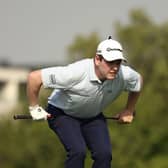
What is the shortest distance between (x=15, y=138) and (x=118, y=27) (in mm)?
10985

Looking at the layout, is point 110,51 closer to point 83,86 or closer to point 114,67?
point 114,67

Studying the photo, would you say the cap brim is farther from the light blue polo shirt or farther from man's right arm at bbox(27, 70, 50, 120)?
man's right arm at bbox(27, 70, 50, 120)

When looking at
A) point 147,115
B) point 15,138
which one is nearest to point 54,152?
point 147,115

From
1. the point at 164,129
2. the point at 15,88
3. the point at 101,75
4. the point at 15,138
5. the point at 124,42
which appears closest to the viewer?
the point at 101,75


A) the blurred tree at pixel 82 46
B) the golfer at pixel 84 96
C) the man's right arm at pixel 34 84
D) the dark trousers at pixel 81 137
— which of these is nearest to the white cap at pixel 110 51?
the golfer at pixel 84 96

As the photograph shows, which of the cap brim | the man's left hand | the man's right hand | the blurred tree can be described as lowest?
the blurred tree

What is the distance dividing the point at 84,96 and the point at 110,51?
2.21ft

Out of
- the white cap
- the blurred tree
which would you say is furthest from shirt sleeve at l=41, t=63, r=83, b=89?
the blurred tree

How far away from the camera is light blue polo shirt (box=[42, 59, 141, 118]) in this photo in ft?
35.6

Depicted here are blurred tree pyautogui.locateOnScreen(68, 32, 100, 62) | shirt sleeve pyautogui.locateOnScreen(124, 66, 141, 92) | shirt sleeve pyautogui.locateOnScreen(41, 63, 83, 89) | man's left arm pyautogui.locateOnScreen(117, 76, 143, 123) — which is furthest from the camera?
blurred tree pyautogui.locateOnScreen(68, 32, 100, 62)

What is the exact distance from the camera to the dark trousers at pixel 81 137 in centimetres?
1086

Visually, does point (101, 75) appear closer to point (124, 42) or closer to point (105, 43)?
point (105, 43)

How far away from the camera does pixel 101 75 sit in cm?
1081

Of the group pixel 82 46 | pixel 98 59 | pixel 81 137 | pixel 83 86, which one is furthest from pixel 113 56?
pixel 82 46
